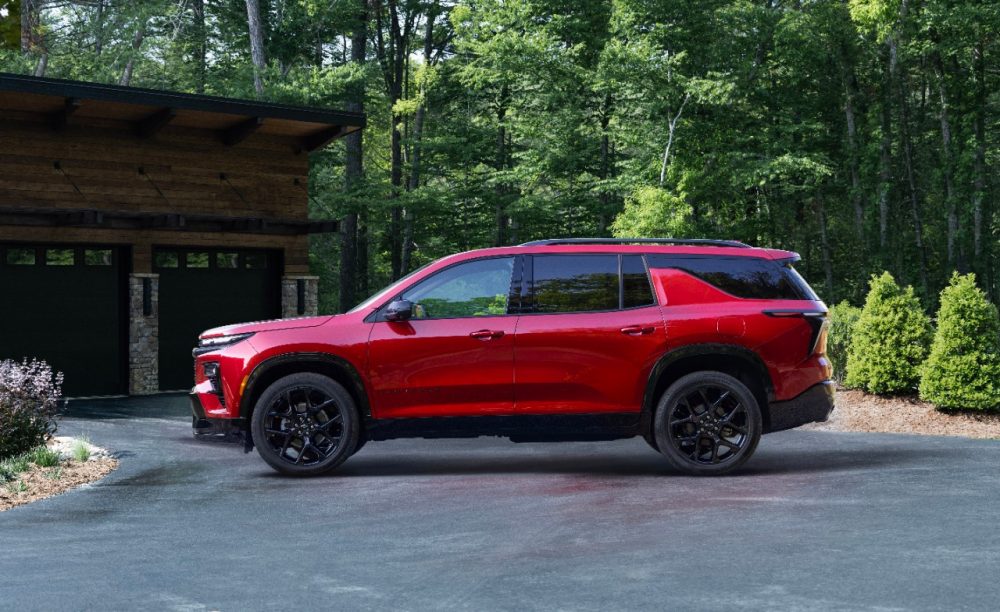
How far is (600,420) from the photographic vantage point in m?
9.89

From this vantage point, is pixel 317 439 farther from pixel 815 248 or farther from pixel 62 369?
pixel 815 248

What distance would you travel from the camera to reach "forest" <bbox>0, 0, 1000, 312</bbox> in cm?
3045

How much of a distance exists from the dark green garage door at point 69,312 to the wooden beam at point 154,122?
2291 millimetres

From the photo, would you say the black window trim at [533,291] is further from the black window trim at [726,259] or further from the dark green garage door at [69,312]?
the dark green garage door at [69,312]

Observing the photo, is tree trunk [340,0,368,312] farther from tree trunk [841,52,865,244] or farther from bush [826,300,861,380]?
bush [826,300,861,380]

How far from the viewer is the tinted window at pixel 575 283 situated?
996 centimetres

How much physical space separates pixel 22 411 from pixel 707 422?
690 centimetres

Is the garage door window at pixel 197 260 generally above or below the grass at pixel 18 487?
above

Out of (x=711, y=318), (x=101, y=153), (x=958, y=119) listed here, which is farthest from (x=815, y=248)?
(x=711, y=318)

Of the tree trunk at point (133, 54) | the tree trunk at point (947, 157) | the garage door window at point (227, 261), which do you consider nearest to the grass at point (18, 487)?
the garage door window at point (227, 261)

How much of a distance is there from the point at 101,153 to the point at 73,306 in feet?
9.48

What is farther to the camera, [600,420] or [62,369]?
[62,369]

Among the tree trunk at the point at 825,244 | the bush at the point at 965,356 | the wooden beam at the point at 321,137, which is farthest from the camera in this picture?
the tree trunk at the point at 825,244

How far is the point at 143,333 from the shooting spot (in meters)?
20.6
